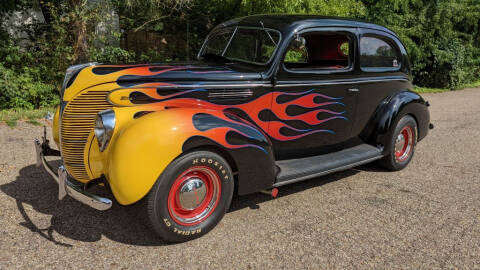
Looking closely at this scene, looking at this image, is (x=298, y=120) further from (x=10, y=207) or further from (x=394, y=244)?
(x=10, y=207)

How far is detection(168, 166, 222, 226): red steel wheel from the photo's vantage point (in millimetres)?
3003

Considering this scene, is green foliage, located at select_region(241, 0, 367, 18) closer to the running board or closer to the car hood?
the running board

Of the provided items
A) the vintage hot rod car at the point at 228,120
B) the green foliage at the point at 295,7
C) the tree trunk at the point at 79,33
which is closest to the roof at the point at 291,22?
the vintage hot rod car at the point at 228,120

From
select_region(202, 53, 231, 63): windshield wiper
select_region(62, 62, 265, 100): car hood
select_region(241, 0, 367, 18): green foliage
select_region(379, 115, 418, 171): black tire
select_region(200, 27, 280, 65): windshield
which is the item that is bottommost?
select_region(379, 115, 418, 171): black tire

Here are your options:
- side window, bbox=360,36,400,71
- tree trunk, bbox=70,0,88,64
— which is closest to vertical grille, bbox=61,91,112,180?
side window, bbox=360,36,400,71

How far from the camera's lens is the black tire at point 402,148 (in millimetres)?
4680

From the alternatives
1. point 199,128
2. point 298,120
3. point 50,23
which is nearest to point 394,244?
point 298,120

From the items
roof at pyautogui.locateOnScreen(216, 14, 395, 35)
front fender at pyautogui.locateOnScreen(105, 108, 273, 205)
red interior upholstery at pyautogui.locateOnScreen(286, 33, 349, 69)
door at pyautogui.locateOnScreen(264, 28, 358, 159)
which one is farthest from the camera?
red interior upholstery at pyautogui.locateOnScreen(286, 33, 349, 69)

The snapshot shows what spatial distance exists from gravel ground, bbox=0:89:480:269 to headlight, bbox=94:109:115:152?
582 millimetres

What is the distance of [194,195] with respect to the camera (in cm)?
308

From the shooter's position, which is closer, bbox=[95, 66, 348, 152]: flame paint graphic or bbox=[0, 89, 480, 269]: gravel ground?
bbox=[0, 89, 480, 269]: gravel ground

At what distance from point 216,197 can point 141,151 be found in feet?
2.65

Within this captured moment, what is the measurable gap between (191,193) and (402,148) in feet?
10.6

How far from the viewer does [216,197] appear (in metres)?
3.20
